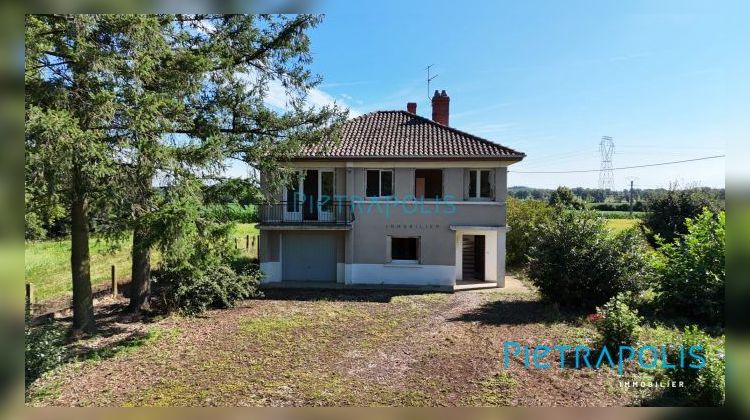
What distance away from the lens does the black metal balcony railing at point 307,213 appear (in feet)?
50.3

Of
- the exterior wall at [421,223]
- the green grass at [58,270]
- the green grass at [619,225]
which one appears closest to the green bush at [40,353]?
the green grass at [58,270]

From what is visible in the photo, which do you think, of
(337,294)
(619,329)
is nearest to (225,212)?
(337,294)

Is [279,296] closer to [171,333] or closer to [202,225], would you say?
[171,333]

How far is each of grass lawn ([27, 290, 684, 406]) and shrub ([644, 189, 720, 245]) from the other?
50.7 feet

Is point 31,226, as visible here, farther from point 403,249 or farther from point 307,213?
point 403,249

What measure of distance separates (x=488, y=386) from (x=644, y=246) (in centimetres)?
879

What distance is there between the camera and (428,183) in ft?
51.8

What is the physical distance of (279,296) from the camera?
1368cm

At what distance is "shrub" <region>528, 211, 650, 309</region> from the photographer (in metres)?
11.0

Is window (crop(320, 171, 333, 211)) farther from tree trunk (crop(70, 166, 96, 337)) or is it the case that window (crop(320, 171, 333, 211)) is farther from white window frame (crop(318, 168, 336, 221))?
tree trunk (crop(70, 166, 96, 337))

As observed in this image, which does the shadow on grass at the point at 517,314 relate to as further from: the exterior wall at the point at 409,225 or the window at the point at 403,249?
the window at the point at 403,249

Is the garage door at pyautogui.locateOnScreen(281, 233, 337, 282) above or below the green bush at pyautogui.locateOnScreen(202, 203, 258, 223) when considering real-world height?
below

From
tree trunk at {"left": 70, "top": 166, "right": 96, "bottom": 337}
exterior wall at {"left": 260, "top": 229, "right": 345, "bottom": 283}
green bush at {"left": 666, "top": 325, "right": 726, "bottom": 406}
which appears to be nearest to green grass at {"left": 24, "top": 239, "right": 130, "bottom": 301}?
tree trunk at {"left": 70, "top": 166, "right": 96, "bottom": 337}

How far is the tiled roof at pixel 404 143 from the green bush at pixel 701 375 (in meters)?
9.76
